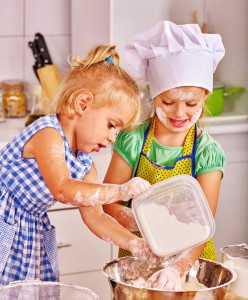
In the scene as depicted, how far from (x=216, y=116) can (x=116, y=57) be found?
4.58 ft

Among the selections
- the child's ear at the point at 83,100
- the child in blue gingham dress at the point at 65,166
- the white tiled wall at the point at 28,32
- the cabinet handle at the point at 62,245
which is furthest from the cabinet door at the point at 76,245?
the child's ear at the point at 83,100

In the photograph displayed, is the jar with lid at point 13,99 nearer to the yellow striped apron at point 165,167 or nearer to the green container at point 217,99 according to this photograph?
the green container at point 217,99

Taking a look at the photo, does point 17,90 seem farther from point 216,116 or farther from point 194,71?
point 194,71

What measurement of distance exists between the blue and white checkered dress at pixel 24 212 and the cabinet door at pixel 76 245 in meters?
0.92

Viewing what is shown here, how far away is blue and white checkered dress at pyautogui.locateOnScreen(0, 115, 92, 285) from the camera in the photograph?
1736 mm

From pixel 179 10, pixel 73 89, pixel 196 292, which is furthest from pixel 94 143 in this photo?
pixel 179 10

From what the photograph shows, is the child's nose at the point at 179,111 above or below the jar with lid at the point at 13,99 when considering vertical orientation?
above

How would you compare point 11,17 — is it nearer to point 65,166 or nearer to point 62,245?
point 62,245

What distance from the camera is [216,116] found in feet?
Answer: 10.1

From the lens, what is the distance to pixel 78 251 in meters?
2.84

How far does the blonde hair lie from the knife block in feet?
4.46

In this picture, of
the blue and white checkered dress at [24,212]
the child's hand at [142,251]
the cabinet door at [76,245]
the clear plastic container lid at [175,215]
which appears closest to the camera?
the clear plastic container lid at [175,215]

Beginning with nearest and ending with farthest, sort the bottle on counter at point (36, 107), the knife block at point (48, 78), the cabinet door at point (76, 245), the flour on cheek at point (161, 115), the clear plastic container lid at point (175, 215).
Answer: the clear plastic container lid at point (175, 215)
the flour on cheek at point (161, 115)
the cabinet door at point (76, 245)
the bottle on counter at point (36, 107)
the knife block at point (48, 78)

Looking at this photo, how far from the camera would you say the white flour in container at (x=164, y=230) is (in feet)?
4.74
